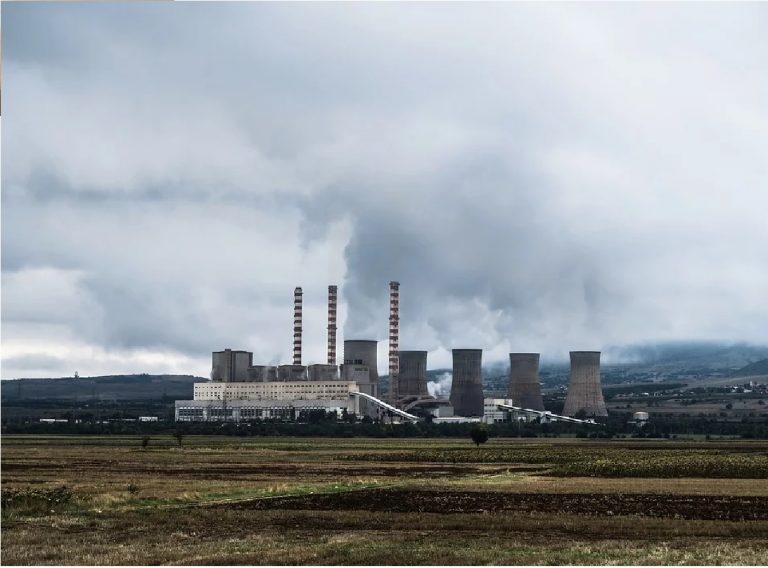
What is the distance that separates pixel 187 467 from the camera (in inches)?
2362

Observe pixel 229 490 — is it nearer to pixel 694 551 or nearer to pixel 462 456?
pixel 694 551

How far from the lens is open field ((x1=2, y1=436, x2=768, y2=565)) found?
77.8 ft

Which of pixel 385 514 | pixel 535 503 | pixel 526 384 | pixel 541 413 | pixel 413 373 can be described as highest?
pixel 413 373

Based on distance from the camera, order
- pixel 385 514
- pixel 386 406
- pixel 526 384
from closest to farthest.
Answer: pixel 385 514
pixel 386 406
pixel 526 384

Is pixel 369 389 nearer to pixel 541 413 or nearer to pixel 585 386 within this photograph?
pixel 541 413

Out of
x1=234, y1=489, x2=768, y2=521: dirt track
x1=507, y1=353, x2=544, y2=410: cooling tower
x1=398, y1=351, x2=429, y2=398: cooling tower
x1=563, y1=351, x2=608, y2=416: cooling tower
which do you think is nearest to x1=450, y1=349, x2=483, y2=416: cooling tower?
x1=507, y1=353, x2=544, y2=410: cooling tower

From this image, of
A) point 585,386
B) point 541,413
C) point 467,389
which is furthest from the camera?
point 467,389

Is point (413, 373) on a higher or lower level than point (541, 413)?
higher

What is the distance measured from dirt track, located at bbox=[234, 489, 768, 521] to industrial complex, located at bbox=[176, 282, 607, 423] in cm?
12469

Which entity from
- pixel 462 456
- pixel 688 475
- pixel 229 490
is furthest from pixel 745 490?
pixel 462 456

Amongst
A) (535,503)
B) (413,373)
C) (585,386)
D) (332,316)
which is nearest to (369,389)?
(413,373)

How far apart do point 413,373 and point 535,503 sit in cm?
14501

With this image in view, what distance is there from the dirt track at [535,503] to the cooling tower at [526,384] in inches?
5134

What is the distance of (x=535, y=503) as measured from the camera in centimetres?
3691
